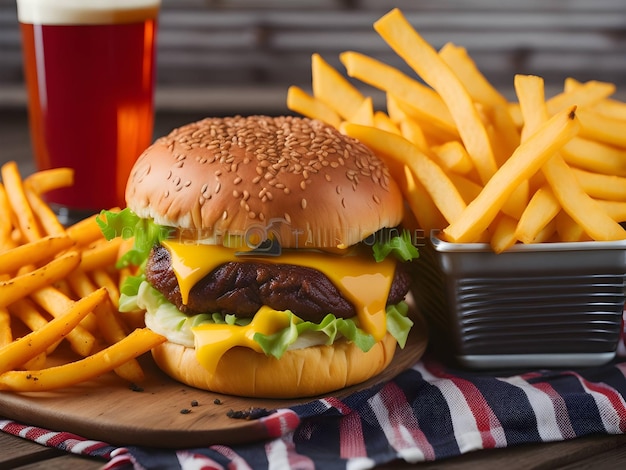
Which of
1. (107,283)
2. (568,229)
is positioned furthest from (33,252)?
(568,229)

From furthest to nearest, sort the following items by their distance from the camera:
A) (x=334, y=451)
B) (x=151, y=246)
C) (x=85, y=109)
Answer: (x=85, y=109)
(x=151, y=246)
(x=334, y=451)

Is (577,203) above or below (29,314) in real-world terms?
above

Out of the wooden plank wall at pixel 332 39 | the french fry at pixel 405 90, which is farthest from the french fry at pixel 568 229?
the wooden plank wall at pixel 332 39

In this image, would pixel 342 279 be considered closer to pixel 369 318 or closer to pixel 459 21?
pixel 369 318

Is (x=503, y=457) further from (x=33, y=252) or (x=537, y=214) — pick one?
(x=33, y=252)

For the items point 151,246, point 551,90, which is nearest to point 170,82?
point 551,90
